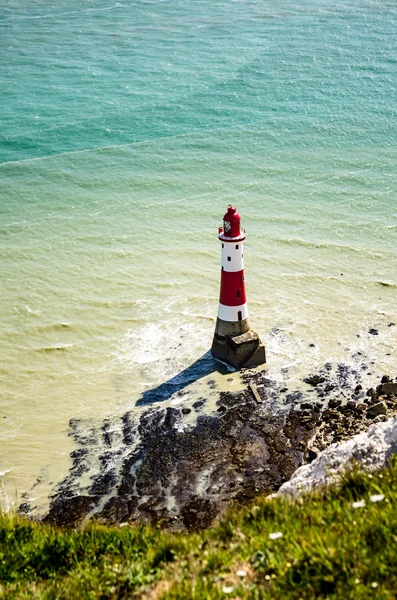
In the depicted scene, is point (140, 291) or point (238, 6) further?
point (238, 6)

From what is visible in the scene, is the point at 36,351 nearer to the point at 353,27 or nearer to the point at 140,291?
the point at 140,291

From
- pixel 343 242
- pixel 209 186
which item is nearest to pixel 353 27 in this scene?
Answer: pixel 209 186

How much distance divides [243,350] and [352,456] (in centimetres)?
769

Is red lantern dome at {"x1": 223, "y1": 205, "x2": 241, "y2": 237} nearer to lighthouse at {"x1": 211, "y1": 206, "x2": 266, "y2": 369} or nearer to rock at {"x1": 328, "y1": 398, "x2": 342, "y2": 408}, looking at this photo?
lighthouse at {"x1": 211, "y1": 206, "x2": 266, "y2": 369}

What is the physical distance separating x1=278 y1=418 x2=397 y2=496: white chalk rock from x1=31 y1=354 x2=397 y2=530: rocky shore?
3087 millimetres

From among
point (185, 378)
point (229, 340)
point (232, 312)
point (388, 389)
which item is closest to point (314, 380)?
point (388, 389)

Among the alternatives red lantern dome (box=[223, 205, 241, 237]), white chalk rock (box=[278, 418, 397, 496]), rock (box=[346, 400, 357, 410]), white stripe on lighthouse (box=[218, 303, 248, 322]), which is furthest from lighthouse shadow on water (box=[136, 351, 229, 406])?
white chalk rock (box=[278, 418, 397, 496])

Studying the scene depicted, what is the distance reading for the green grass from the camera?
625cm

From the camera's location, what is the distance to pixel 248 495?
41.3ft

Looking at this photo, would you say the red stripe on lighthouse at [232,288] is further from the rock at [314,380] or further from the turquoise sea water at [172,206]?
the rock at [314,380]

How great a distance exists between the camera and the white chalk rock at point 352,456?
9078mm

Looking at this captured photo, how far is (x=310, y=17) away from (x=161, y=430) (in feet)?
174

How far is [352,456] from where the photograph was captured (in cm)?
907

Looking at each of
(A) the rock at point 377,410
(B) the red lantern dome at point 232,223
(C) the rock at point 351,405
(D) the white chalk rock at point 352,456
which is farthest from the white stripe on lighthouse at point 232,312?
(D) the white chalk rock at point 352,456
